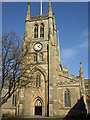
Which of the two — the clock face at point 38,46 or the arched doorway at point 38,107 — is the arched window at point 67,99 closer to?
the arched doorway at point 38,107

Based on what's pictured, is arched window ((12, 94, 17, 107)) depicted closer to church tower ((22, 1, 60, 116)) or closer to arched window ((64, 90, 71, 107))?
church tower ((22, 1, 60, 116))

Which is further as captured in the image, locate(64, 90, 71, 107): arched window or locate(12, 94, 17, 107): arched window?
locate(12, 94, 17, 107): arched window

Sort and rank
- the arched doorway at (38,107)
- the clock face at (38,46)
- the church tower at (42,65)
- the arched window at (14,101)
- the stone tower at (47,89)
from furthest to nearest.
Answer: the clock face at (38,46) → the arched window at (14,101) → the arched doorway at (38,107) → the church tower at (42,65) → the stone tower at (47,89)

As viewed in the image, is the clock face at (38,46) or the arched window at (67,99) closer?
the arched window at (67,99)

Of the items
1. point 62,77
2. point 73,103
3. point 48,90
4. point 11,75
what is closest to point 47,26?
point 62,77

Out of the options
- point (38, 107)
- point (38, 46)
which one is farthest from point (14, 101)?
point (38, 46)

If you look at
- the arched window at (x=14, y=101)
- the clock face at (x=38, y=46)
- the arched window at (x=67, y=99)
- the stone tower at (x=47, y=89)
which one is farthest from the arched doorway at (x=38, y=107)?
the clock face at (x=38, y=46)

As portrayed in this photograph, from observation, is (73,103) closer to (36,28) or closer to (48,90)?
(48,90)

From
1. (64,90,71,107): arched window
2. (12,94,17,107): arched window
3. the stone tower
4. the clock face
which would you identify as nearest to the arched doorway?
the stone tower

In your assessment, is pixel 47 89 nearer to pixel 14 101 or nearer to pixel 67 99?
pixel 67 99

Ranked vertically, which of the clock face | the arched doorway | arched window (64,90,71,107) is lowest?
the arched doorway

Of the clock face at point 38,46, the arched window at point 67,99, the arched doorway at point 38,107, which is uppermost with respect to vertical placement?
the clock face at point 38,46

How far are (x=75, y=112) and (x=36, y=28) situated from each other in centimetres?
2152

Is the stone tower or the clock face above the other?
the clock face
